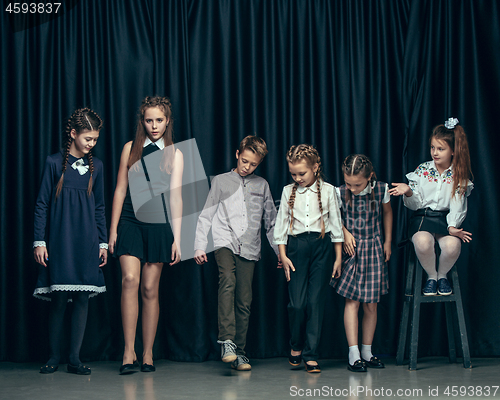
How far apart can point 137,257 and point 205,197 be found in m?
0.64

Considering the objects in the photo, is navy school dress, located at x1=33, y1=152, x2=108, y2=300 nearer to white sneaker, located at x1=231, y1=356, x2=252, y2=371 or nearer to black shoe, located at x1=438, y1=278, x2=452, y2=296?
white sneaker, located at x1=231, y1=356, x2=252, y2=371

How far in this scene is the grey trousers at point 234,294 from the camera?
262 centimetres

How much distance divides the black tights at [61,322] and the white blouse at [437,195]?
186 cm

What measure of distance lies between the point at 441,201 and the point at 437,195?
39 millimetres

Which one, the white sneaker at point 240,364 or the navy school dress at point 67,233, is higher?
the navy school dress at point 67,233

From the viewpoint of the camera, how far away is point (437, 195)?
271 cm

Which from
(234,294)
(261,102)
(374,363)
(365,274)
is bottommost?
(374,363)

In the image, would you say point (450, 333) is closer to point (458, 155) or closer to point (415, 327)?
point (415, 327)

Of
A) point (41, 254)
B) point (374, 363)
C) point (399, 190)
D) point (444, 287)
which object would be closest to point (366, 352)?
point (374, 363)

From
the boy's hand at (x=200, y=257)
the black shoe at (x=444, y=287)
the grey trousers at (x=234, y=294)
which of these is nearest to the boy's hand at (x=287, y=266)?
the grey trousers at (x=234, y=294)

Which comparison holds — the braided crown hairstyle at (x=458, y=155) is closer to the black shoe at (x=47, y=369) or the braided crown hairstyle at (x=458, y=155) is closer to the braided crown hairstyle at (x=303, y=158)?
the braided crown hairstyle at (x=303, y=158)

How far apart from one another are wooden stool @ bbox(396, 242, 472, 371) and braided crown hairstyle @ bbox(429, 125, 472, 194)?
16.3 inches

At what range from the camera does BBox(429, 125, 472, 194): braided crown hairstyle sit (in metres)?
2.66

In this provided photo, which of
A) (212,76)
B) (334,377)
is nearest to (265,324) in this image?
(334,377)
